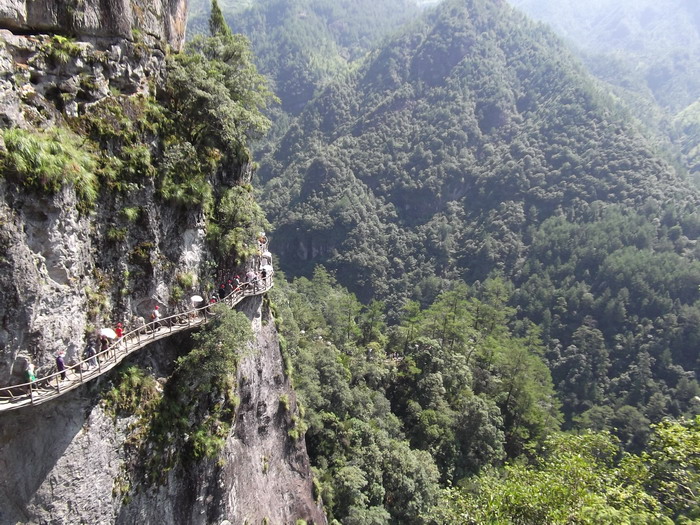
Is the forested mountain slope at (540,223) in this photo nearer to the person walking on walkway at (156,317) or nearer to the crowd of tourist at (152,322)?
the crowd of tourist at (152,322)

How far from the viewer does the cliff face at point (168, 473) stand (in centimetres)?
1330

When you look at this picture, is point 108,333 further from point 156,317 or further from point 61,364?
point 156,317

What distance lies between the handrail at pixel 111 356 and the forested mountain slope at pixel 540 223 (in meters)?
65.2

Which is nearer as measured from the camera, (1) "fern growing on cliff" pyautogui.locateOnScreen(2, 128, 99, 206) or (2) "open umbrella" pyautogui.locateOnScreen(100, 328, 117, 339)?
(1) "fern growing on cliff" pyautogui.locateOnScreen(2, 128, 99, 206)

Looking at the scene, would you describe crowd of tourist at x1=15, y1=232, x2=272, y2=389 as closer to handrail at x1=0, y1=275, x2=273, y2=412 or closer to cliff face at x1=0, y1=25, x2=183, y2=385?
handrail at x1=0, y1=275, x2=273, y2=412

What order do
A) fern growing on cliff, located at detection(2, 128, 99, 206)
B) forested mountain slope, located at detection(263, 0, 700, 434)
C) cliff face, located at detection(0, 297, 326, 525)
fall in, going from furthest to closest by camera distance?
forested mountain slope, located at detection(263, 0, 700, 434) → cliff face, located at detection(0, 297, 326, 525) → fern growing on cliff, located at detection(2, 128, 99, 206)

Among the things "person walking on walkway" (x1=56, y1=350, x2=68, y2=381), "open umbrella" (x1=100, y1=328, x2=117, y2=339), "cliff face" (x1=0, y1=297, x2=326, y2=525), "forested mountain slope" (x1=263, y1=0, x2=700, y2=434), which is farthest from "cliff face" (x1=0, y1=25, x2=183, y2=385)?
"forested mountain slope" (x1=263, y1=0, x2=700, y2=434)

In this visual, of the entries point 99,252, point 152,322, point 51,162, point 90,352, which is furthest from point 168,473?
point 51,162

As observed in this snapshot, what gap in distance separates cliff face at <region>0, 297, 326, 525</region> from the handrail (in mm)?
917

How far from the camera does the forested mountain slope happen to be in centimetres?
9069

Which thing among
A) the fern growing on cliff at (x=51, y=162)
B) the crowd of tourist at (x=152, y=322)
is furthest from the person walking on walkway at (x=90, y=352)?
the fern growing on cliff at (x=51, y=162)

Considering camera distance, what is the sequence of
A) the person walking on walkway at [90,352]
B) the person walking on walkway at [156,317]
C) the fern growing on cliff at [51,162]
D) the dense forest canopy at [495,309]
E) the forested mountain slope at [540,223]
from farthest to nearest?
1. the forested mountain slope at [540,223]
2. the dense forest canopy at [495,309]
3. the person walking on walkway at [156,317]
4. the person walking on walkway at [90,352]
5. the fern growing on cliff at [51,162]

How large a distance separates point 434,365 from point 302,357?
A: 1740cm

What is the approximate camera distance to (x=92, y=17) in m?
17.0
